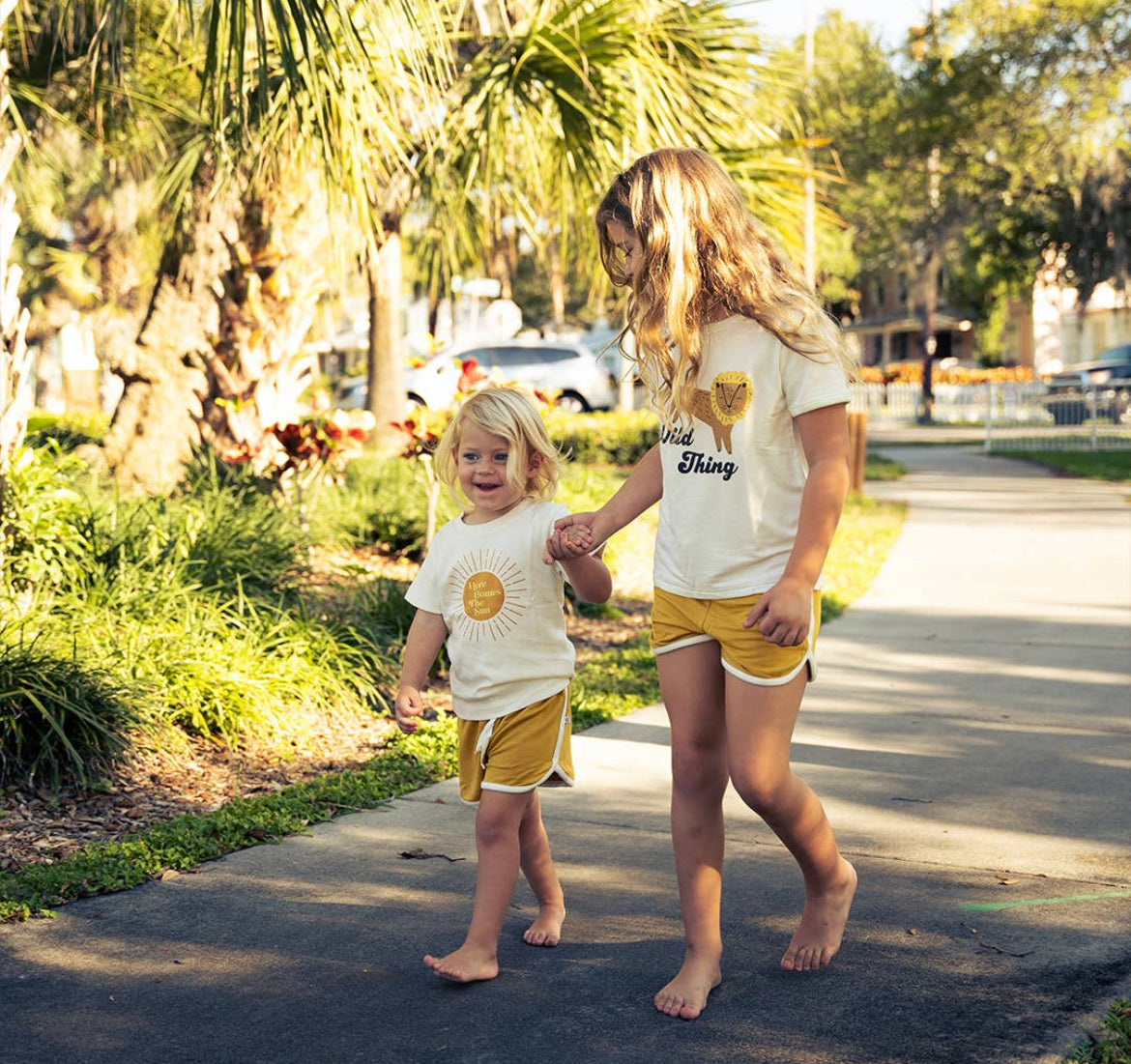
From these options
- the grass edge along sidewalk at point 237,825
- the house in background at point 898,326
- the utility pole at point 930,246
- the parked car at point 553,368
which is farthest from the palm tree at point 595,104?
the house in background at point 898,326

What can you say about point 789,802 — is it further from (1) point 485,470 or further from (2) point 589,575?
(1) point 485,470

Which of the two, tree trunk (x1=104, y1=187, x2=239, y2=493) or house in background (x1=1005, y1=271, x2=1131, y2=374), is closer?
tree trunk (x1=104, y1=187, x2=239, y2=493)

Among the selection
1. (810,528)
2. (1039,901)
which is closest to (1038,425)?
(1039,901)

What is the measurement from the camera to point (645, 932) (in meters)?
3.32

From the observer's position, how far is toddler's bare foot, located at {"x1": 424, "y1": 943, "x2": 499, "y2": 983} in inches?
117

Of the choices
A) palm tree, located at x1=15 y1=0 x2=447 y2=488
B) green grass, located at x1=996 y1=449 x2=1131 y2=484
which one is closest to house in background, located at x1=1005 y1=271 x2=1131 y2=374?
green grass, located at x1=996 y1=449 x2=1131 y2=484

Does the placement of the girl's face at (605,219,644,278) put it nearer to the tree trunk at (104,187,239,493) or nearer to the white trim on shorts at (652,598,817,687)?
the white trim on shorts at (652,598,817,687)

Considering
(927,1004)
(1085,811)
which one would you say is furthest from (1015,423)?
(927,1004)

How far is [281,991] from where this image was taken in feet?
9.81

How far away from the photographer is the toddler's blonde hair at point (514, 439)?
10.1ft

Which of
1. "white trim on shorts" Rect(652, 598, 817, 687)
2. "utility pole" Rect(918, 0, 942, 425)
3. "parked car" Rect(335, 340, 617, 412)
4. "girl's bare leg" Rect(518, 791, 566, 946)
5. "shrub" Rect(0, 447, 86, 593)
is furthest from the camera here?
"parked car" Rect(335, 340, 617, 412)

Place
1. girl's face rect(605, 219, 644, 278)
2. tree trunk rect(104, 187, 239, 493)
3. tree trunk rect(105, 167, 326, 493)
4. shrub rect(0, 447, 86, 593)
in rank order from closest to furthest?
girl's face rect(605, 219, 644, 278), shrub rect(0, 447, 86, 593), tree trunk rect(105, 167, 326, 493), tree trunk rect(104, 187, 239, 493)

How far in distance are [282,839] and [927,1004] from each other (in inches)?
77.4

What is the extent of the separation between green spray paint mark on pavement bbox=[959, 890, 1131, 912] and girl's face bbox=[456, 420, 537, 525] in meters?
1.50
